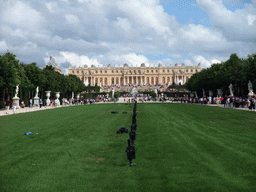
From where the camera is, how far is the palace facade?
523ft

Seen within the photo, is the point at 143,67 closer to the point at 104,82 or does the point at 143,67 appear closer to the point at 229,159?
the point at 104,82

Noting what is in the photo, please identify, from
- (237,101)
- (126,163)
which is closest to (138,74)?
(237,101)

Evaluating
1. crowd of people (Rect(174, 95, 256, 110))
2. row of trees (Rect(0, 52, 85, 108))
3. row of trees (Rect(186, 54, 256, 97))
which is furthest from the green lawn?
row of trees (Rect(186, 54, 256, 97))

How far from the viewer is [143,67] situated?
164 m

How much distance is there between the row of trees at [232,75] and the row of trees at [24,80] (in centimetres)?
3278

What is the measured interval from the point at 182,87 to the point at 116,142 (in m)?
101

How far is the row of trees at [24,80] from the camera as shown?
1361 inches

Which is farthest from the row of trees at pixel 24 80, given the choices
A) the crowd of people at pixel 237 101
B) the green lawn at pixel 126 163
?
the crowd of people at pixel 237 101

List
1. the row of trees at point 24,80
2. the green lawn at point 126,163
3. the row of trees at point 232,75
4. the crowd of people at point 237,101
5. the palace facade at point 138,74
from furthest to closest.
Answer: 1. the palace facade at point 138,74
2. the row of trees at point 232,75
3. the row of trees at point 24,80
4. the crowd of people at point 237,101
5. the green lawn at point 126,163

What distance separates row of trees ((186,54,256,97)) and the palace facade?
9435 cm

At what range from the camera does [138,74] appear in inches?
6407

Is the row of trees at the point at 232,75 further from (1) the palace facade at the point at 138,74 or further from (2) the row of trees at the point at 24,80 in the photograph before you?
(1) the palace facade at the point at 138,74

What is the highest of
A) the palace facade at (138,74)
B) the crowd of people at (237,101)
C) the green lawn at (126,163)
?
the palace facade at (138,74)

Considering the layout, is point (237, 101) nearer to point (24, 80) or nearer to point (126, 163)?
point (24, 80)
